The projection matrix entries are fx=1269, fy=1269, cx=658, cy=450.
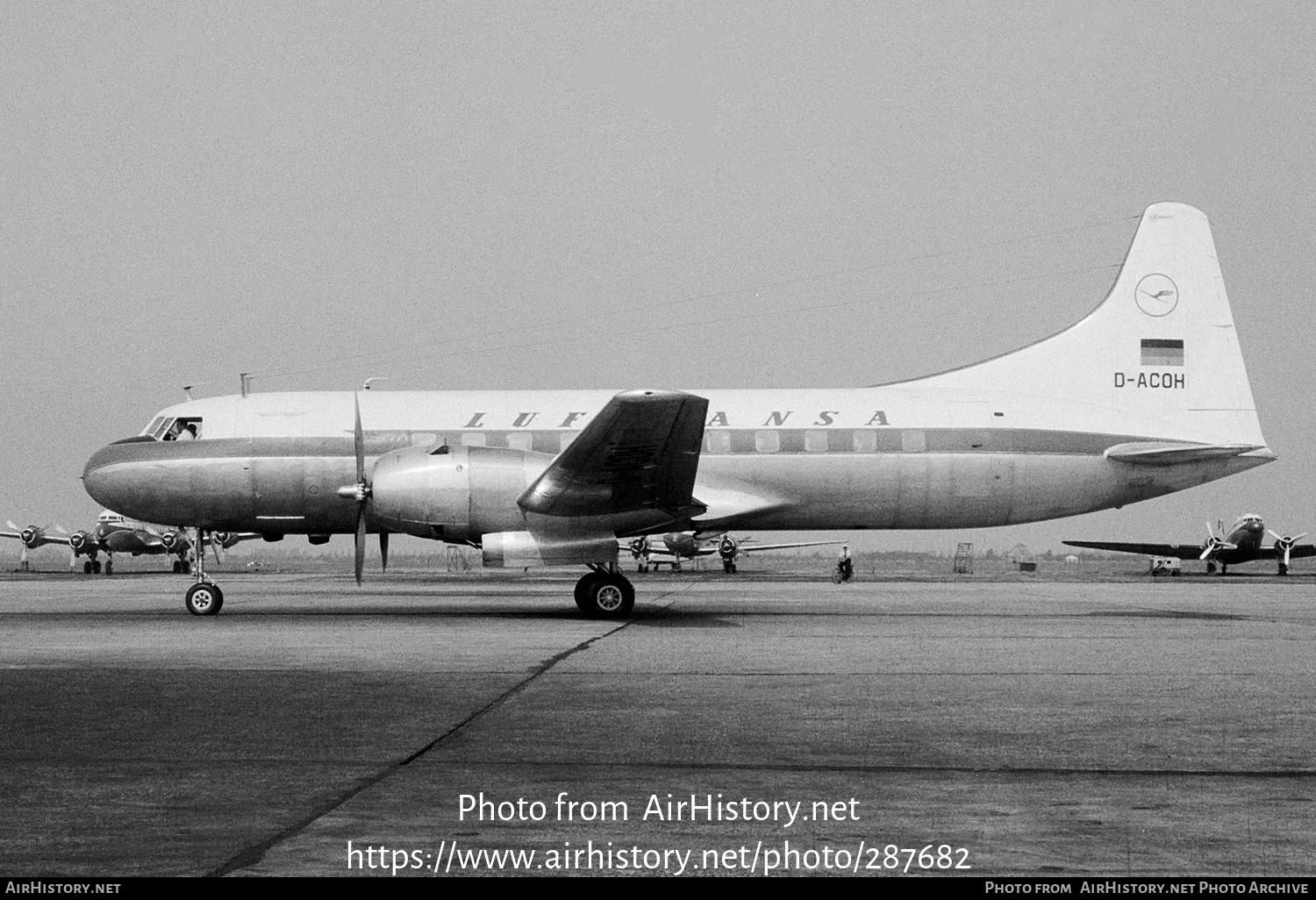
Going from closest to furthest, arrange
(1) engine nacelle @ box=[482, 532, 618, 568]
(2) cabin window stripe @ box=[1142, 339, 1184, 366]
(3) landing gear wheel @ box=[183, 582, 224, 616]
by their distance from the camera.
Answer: (1) engine nacelle @ box=[482, 532, 618, 568]
(3) landing gear wheel @ box=[183, 582, 224, 616]
(2) cabin window stripe @ box=[1142, 339, 1184, 366]

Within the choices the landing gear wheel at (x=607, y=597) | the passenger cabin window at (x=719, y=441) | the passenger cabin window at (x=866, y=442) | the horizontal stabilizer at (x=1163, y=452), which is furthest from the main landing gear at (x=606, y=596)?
the horizontal stabilizer at (x=1163, y=452)

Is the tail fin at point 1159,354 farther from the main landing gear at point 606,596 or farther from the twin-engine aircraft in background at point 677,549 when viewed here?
the twin-engine aircraft in background at point 677,549

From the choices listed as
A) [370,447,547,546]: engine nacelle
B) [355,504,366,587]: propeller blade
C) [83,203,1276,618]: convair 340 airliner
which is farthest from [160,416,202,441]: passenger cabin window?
[370,447,547,546]: engine nacelle

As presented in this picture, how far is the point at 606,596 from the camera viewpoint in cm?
2175

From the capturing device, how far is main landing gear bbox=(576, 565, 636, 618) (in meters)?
21.7

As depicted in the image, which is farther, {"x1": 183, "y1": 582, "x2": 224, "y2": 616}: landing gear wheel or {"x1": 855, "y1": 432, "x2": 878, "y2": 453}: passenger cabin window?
{"x1": 855, "y1": 432, "x2": 878, "y2": 453}: passenger cabin window

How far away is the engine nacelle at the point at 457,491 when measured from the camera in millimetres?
20703

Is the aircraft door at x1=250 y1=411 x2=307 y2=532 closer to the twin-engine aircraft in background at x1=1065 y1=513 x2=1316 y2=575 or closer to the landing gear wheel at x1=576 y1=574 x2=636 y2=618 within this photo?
the landing gear wheel at x1=576 y1=574 x2=636 y2=618

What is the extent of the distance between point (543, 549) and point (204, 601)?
6799 mm

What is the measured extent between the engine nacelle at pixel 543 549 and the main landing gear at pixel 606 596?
2.39 ft

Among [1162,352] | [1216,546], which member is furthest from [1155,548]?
[1162,352]

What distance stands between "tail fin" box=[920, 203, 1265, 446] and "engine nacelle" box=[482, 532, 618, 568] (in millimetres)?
8791

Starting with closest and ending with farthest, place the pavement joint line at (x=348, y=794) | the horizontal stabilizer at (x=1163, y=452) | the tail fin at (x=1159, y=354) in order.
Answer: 1. the pavement joint line at (x=348, y=794)
2. the horizontal stabilizer at (x=1163, y=452)
3. the tail fin at (x=1159, y=354)
